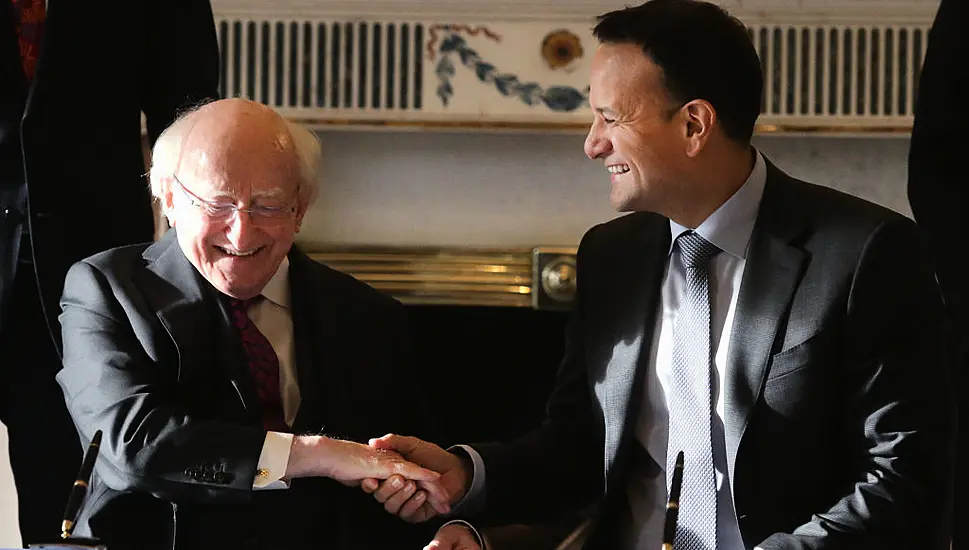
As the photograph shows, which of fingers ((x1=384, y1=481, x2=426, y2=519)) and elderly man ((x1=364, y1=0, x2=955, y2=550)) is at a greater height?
elderly man ((x1=364, y1=0, x2=955, y2=550))

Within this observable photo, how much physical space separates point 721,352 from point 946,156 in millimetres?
758

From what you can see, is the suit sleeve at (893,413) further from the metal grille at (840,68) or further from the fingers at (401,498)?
the metal grille at (840,68)

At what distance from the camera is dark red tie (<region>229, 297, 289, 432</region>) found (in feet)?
5.93

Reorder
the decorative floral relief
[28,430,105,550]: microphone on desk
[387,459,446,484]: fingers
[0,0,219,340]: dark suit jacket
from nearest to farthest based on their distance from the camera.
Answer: [28,430,105,550]: microphone on desk
[387,459,446,484]: fingers
[0,0,219,340]: dark suit jacket
the decorative floral relief

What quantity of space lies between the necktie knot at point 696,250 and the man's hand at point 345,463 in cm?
48

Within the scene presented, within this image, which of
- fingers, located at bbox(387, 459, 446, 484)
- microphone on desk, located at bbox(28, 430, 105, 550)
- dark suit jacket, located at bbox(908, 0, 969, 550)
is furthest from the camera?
dark suit jacket, located at bbox(908, 0, 969, 550)

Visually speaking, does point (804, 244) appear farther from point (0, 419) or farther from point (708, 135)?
point (0, 419)

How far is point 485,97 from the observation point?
290 centimetres

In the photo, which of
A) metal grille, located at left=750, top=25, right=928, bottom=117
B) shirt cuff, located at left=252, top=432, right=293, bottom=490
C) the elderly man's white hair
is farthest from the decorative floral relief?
shirt cuff, located at left=252, top=432, right=293, bottom=490

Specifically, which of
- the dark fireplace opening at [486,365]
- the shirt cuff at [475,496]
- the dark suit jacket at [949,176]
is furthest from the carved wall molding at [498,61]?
the shirt cuff at [475,496]

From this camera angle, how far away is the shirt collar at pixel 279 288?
6.26 ft

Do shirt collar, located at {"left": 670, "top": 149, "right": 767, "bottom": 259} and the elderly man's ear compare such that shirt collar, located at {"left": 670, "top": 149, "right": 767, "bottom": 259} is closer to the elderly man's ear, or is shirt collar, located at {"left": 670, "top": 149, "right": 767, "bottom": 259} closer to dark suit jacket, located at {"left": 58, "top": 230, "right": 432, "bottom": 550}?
dark suit jacket, located at {"left": 58, "top": 230, "right": 432, "bottom": 550}

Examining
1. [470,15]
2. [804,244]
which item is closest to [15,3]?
[470,15]

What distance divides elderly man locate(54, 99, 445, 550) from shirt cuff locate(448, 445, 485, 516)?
8 cm
